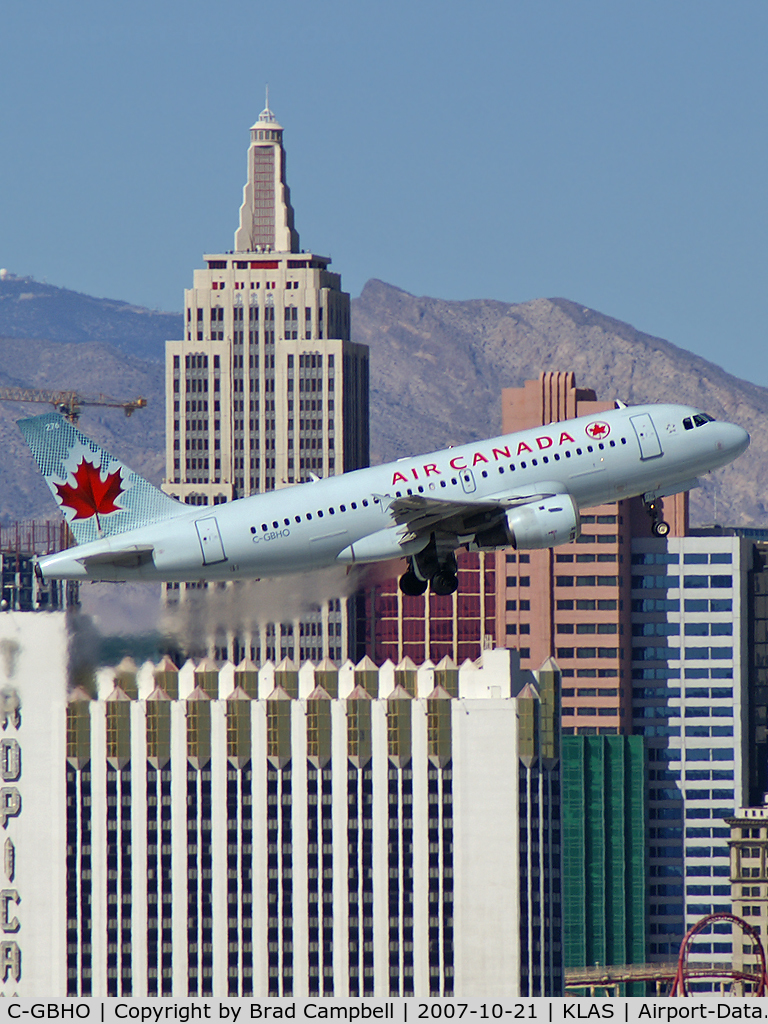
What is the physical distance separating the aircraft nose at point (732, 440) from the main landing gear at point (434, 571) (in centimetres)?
1361

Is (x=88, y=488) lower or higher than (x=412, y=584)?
higher

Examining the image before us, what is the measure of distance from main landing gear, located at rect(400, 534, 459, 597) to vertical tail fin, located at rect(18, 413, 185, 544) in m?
10.7

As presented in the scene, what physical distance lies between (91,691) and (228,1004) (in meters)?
79.4

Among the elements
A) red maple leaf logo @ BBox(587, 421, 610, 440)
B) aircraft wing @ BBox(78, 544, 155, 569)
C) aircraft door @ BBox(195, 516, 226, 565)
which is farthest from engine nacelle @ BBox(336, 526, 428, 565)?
red maple leaf logo @ BBox(587, 421, 610, 440)

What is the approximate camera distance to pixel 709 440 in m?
97.0

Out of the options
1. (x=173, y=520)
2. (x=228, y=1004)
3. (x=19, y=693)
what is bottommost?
(x=228, y=1004)

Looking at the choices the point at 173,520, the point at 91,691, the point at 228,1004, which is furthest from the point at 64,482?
the point at 228,1004

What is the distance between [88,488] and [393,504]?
15035mm

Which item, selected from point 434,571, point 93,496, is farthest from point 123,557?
point 434,571

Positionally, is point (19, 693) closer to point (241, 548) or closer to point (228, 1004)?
point (241, 548)

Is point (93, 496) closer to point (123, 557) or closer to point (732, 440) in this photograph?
point (123, 557)

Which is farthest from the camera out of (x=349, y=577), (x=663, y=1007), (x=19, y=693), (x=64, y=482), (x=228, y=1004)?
(x=228, y=1004)

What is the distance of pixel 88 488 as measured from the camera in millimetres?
96438

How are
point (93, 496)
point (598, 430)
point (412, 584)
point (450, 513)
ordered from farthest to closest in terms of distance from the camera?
1. point (93, 496)
2. point (412, 584)
3. point (598, 430)
4. point (450, 513)
